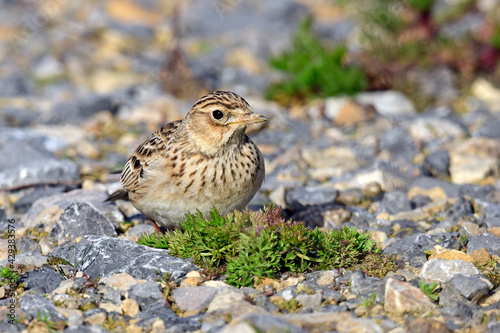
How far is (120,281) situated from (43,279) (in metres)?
0.58

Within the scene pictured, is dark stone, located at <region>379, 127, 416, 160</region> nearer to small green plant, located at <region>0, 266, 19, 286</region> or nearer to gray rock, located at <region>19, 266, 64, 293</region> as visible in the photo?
gray rock, located at <region>19, 266, 64, 293</region>

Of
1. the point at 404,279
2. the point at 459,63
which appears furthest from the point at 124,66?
the point at 404,279

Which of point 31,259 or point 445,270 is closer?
point 445,270

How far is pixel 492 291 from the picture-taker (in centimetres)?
502

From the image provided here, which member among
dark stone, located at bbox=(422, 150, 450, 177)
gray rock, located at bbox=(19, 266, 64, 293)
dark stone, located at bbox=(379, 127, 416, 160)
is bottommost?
gray rock, located at bbox=(19, 266, 64, 293)

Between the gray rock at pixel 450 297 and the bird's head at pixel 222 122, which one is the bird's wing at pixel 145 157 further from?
the gray rock at pixel 450 297

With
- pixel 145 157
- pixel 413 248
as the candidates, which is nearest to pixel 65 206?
pixel 145 157

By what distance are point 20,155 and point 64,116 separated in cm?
237

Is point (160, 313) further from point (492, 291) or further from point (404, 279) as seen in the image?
point (492, 291)

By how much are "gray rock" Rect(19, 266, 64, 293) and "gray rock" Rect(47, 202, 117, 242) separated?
86 centimetres

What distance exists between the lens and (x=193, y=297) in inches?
195

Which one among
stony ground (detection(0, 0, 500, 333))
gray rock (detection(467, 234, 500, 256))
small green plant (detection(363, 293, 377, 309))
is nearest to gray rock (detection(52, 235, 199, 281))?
stony ground (detection(0, 0, 500, 333))

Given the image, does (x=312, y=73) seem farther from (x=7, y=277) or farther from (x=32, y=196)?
(x=7, y=277)

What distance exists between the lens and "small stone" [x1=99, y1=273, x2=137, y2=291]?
5.21m
